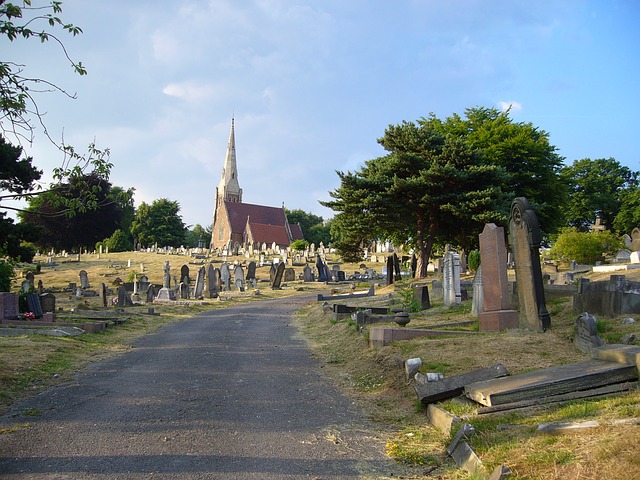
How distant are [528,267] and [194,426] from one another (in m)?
6.32

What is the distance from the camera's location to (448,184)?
88.9ft

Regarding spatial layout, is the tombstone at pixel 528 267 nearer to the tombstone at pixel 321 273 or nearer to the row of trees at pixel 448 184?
the row of trees at pixel 448 184

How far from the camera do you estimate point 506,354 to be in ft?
23.5

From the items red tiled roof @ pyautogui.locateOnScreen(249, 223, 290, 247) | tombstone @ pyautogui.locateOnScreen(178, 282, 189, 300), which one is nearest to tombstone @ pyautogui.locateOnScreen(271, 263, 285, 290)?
tombstone @ pyautogui.locateOnScreen(178, 282, 189, 300)

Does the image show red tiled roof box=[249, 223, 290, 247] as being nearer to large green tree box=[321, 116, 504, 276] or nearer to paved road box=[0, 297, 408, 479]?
large green tree box=[321, 116, 504, 276]

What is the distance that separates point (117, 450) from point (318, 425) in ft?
6.60

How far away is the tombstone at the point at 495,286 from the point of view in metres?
9.62

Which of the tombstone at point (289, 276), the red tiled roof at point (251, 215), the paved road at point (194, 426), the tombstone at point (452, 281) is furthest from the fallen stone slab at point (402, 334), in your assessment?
the red tiled roof at point (251, 215)

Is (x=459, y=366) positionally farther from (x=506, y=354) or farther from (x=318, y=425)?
(x=318, y=425)

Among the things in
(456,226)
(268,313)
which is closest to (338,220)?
(456,226)

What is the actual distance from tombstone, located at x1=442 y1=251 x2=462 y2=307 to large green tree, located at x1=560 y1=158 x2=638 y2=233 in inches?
2176

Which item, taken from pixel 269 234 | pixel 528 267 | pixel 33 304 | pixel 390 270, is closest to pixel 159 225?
pixel 269 234

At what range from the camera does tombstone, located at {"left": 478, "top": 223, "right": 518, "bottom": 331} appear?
9617mm

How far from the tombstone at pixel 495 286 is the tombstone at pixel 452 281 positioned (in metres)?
3.83
